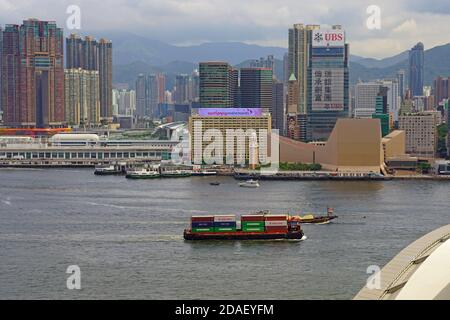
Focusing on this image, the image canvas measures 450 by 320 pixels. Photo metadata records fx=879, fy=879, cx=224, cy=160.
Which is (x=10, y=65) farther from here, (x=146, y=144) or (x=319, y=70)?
(x=319, y=70)

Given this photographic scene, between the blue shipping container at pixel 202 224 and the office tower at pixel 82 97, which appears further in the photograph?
the office tower at pixel 82 97

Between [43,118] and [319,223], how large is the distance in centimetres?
1912

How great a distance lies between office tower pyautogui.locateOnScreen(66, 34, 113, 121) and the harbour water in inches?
753

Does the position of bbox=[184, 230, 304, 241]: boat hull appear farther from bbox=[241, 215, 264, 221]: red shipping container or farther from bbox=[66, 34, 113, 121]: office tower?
bbox=[66, 34, 113, 121]: office tower

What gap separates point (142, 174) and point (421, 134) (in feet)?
21.2

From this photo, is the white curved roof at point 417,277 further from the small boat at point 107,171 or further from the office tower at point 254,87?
the office tower at point 254,87

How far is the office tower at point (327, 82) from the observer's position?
73.4ft

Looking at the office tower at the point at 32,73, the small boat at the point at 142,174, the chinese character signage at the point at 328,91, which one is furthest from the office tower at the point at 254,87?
the small boat at the point at 142,174

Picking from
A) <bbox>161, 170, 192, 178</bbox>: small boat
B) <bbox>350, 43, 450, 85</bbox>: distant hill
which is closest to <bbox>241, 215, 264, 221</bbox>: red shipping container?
<bbox>161, 170, 192, 178</bbox>: small boat

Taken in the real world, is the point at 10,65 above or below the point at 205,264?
above

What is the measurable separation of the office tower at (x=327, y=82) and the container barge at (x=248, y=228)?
14.8 m

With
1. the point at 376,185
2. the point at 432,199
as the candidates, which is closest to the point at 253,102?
the point at 376,185

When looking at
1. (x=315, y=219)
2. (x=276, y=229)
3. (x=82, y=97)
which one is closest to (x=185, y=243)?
(x=276, y=229)

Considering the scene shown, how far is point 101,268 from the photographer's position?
5742 millimetres
